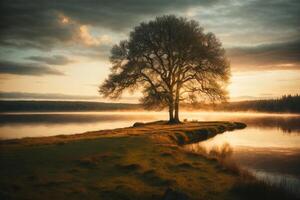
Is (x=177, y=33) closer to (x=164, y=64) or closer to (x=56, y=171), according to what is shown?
(x=164, y=64)

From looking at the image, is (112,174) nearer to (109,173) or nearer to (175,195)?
(109,173)

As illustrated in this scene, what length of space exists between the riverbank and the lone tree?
21924 mm

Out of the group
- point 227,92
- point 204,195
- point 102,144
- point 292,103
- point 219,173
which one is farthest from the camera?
point 292,103

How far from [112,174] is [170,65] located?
30707mm

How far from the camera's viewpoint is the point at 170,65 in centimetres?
4525

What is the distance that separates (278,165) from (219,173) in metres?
5.46

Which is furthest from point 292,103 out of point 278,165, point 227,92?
point 278,165

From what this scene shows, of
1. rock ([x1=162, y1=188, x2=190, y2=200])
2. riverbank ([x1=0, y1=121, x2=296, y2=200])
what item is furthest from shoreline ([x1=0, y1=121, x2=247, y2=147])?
rock ([x1=162, y1=188, x2=190, y2=200])

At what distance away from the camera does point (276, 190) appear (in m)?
13.6

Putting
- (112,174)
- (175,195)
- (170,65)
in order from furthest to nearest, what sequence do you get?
1. (170,65)
2. (112,174)
3. (175,195)

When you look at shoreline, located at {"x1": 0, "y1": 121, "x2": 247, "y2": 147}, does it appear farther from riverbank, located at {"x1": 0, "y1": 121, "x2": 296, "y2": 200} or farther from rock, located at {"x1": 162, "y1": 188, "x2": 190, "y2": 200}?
rock, located at {"x1": 162, "y1": 188, "x2": 190, "y2": 200}

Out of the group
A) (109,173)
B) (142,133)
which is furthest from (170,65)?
(109,173)

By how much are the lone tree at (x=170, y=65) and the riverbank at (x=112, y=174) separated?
21924mm

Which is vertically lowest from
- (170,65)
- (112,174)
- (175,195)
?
(112,174)
